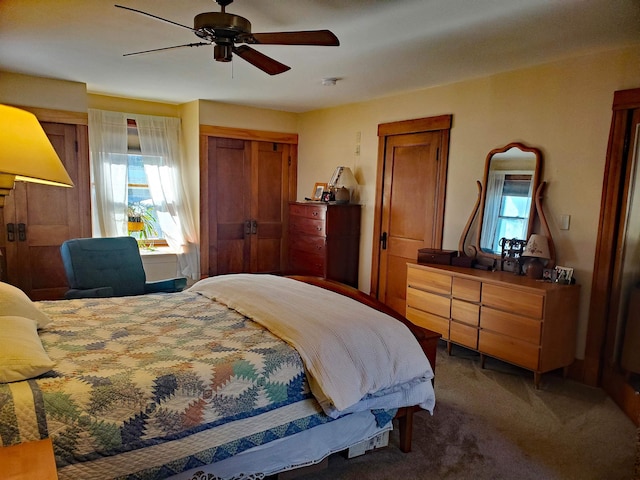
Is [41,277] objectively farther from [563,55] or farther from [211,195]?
[563,55]

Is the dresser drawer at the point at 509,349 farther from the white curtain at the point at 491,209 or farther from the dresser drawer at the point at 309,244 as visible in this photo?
the dresser drawer at the point at 309,244

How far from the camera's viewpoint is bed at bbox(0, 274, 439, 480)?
1.50m

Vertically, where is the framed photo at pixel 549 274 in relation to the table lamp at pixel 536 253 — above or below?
below

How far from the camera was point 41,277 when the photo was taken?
4465mm

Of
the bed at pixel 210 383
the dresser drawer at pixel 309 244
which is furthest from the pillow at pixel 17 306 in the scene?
the dresser drawer at pixel 309 244

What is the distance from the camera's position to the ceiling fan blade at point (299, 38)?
2150 mm

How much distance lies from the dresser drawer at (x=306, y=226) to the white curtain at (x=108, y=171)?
196 centimetres

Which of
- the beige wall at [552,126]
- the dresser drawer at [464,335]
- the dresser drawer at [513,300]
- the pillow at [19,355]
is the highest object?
the beige wall at [552,126]

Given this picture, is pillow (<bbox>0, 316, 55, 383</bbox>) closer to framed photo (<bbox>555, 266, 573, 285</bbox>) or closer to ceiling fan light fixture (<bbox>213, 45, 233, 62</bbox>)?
ceiling fan light fixture (<bbox>213, 45, 233, 62</bbox>)

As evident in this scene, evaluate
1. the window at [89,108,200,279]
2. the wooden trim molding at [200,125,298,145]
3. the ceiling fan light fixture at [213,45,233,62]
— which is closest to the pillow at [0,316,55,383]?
the ceiling fan light fixture at [213,45,233,62]

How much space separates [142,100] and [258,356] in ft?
14.5

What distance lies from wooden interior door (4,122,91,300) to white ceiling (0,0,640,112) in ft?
2.27

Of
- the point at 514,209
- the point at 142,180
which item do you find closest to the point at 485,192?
the point at 514,209

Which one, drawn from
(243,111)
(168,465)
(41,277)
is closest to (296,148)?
(243,111)
